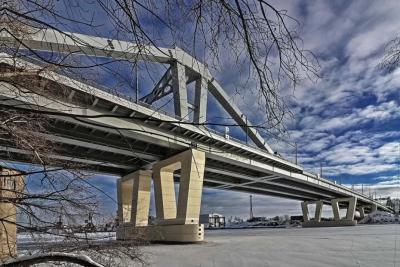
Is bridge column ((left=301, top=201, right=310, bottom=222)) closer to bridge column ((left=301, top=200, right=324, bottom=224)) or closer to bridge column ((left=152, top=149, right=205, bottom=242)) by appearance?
bridge column ((left=301, top=200, right=324, bottom=224))

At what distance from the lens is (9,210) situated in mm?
3693

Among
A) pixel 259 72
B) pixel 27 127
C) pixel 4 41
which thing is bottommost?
pixel 27 127

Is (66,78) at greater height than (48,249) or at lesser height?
greater

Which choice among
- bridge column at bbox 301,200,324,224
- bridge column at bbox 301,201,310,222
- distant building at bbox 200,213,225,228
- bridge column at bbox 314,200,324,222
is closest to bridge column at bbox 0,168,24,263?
bridge column at bbox 301,200,324,224

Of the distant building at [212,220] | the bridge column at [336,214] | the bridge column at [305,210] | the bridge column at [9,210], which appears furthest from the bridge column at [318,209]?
the bridge column at [9,210]

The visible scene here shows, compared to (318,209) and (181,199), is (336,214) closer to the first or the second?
(318,209)

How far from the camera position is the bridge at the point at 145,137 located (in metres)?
3.39

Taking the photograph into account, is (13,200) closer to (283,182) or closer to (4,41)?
(4,41)

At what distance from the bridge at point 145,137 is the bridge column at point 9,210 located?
0.28 m

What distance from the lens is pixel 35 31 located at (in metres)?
3.49

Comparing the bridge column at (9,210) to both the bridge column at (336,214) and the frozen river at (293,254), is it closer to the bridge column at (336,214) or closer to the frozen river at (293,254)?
the frozen river at (293,254)

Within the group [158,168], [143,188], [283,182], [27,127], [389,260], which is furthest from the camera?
[283,182]

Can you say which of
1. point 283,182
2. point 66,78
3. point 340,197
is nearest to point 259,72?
point 66,78

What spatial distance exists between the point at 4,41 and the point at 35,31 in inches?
12.3
